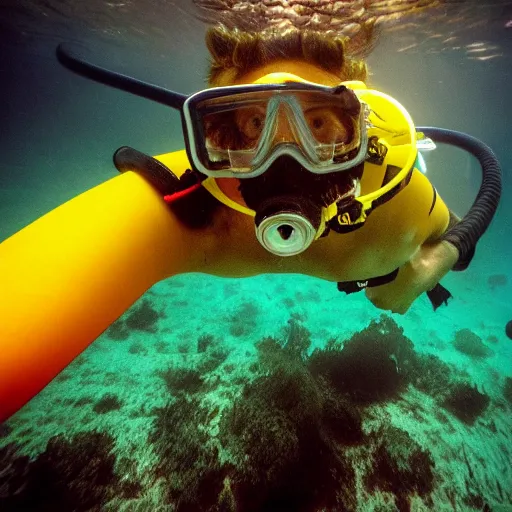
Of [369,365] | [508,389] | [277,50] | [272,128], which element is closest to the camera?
[272,128]

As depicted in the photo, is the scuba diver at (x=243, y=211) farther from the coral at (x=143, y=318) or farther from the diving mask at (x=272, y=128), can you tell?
the coral at (x=143, y=318)

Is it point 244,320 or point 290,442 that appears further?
point 244,320

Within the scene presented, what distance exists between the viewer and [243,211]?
1.71m

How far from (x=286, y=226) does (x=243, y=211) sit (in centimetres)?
29

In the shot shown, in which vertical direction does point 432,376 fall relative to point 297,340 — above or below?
below

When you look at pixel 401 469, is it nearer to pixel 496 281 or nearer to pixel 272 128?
pixel 272 128

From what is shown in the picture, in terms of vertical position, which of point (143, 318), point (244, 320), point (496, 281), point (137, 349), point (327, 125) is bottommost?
point (496, 281)

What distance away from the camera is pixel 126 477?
149 inches

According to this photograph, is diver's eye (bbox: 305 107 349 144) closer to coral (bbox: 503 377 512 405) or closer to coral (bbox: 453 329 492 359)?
coral (bbox: 503 377 512 405)

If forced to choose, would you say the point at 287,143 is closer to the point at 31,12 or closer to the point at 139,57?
the point at 31,12

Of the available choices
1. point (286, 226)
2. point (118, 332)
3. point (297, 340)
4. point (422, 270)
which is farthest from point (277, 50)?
point (118, 332)

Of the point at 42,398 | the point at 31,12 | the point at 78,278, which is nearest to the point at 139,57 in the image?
the point at 31,12

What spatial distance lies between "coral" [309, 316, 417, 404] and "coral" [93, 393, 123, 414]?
3.90m

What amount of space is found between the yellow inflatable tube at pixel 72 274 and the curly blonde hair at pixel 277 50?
1504 mm
